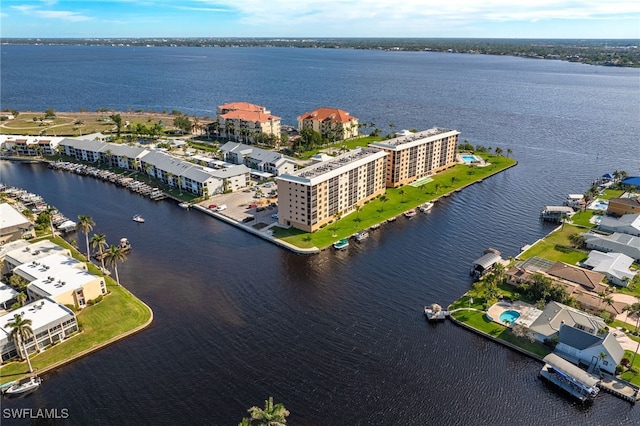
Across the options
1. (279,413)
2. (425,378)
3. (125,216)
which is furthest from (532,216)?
Result: (125,216)

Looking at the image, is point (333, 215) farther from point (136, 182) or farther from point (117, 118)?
point (117, 118)

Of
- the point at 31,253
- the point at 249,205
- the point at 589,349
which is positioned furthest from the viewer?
the point at 249,205

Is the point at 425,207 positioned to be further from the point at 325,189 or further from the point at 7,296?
the point at 7,296

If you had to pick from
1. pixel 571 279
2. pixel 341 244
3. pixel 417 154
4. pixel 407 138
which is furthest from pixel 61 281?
pixel 407 138

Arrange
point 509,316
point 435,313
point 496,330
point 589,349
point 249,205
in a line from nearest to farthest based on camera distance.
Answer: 1. point 589,349
2. point 496,330
3. point 509,316
4. point 435,313
5. point 249,205

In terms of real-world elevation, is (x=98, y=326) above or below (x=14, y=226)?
below

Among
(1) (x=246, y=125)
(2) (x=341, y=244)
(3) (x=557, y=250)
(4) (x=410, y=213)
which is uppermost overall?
(1) (x=246, y=125)

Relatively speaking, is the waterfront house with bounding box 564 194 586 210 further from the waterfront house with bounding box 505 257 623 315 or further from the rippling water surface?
the waterfront house with bounding box 505 257 623 315
